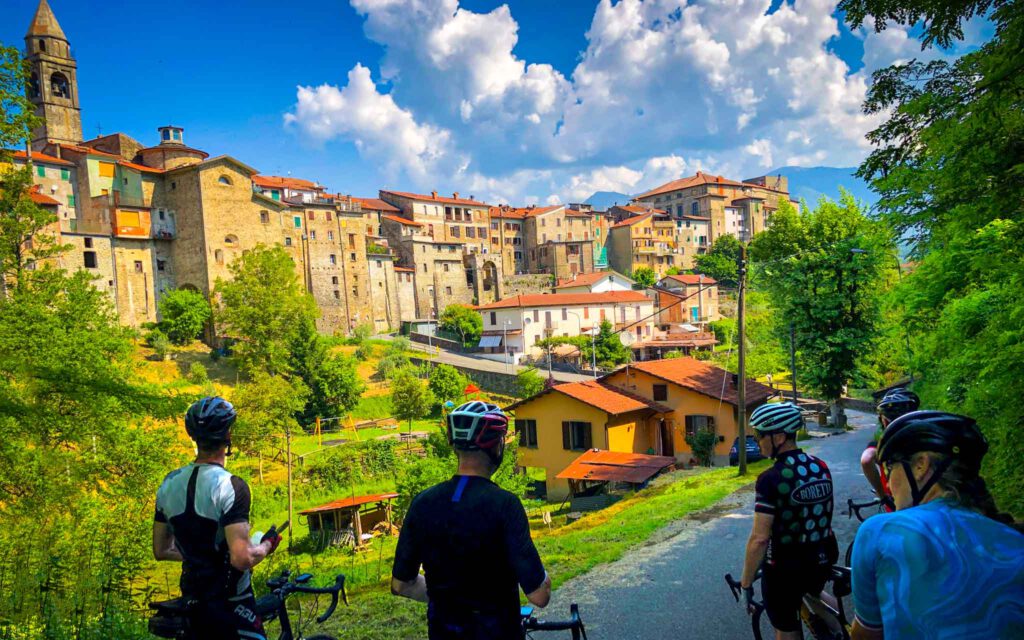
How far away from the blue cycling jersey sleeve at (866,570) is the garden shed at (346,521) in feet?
79.1

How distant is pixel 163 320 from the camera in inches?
2170

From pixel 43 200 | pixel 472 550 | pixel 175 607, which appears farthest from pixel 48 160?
pixel 472 550

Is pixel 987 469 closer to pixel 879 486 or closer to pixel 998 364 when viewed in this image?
pixel 998 364

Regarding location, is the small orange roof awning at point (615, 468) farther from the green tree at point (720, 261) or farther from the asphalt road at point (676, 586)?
the green tree at point (720, 261)

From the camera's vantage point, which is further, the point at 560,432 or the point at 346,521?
the point at 560,432

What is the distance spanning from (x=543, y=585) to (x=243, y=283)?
56075mm

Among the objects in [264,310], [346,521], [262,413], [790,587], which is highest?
[264,310]

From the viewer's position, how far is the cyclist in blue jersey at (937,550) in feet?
6.96

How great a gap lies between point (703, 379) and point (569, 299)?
3832 cm

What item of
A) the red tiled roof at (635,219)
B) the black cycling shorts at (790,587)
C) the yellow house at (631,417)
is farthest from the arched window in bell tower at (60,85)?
the black cycling shorts at (790,587)

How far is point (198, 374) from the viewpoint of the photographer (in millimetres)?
48500

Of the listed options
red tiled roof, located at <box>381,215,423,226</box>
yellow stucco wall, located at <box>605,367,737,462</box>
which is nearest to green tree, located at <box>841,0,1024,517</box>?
yellow stucco wall, located at <box>605,367,737,462</box>

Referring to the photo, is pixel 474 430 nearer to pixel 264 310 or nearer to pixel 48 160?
pixel 264 310

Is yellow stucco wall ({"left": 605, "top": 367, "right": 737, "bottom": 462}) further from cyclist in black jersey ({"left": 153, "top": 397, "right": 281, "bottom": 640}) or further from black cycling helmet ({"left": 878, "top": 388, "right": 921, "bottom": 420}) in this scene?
cyclist in black jersey ({"left": 153, "top": 397, "right": 281, "bottom": 640})
